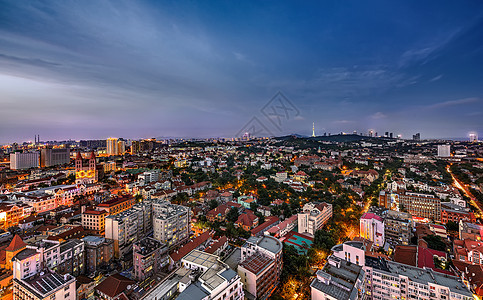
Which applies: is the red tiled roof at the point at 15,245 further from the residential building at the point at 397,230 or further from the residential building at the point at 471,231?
the residential building at the point at 471,231

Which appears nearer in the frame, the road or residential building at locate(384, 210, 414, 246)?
residential building at locate(384, 210, 414, 246)

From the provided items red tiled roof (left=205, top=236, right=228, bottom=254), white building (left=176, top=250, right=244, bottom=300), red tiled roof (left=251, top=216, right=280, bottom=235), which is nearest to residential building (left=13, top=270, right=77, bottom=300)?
white building (left=176, top=250, right=244, bottom=300)

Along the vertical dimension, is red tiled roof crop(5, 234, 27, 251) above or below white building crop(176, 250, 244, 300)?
above

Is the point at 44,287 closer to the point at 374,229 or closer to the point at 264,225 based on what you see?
the point at 264,225

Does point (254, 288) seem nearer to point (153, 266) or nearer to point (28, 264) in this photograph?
point (153, 266)

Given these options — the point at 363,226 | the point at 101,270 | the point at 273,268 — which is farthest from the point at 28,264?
the point at 363,226

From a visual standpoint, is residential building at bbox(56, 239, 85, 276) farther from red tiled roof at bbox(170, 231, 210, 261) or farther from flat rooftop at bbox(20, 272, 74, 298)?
red tiled roof at bbox(170, 231, 210, 261)

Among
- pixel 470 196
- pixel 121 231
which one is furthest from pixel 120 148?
pixel 470 196
